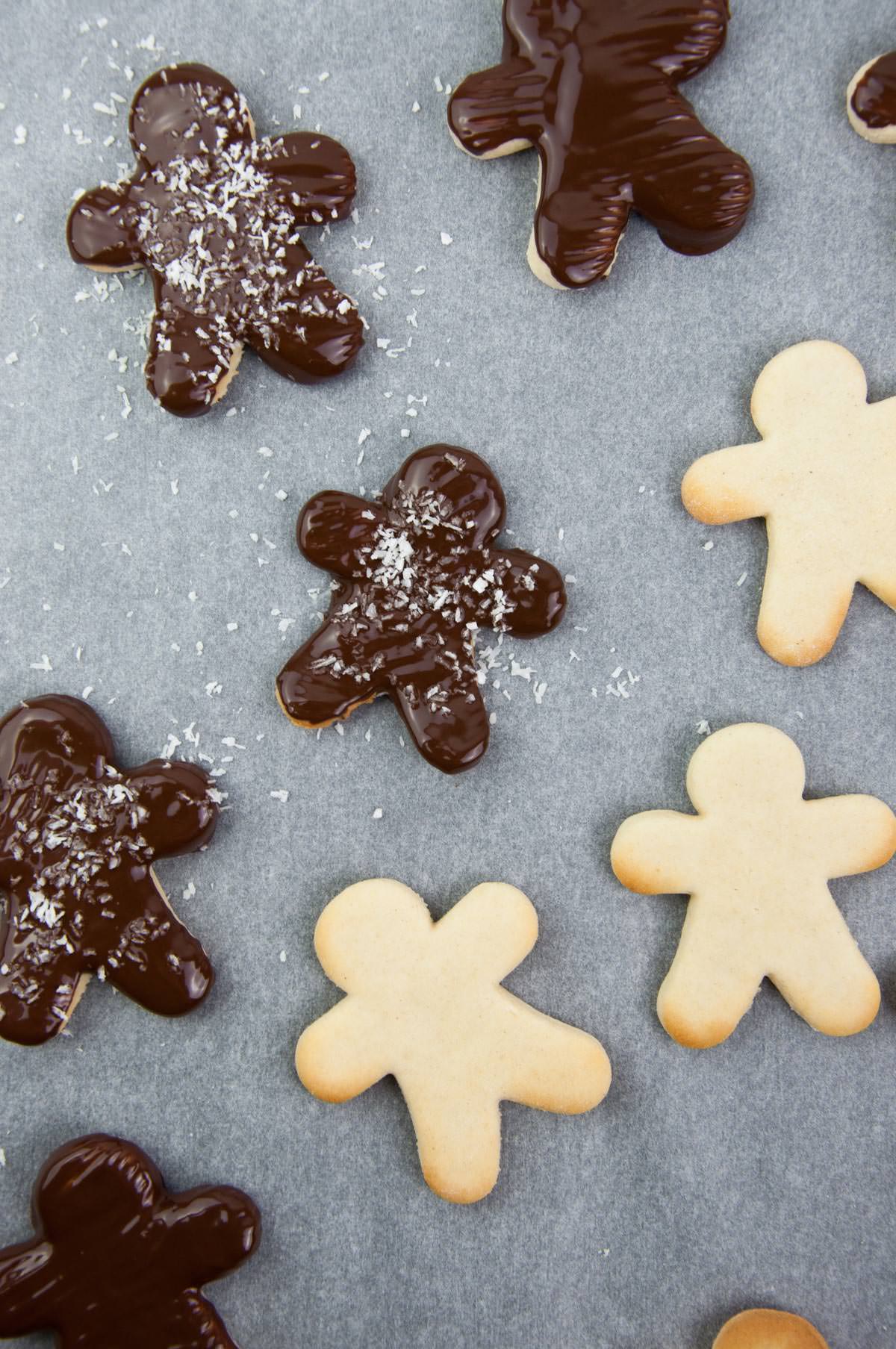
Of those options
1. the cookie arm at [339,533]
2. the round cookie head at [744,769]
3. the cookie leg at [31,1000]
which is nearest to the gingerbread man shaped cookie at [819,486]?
the round cookie head at [744,769]

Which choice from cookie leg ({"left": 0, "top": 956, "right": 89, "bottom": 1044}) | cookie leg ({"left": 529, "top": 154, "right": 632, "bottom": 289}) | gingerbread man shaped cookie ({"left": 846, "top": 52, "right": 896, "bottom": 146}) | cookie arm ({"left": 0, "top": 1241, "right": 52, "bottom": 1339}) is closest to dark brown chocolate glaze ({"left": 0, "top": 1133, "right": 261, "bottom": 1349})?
cookie arm ({"left": 0, "top": 1241, "right": 52, "bottom": 1339})

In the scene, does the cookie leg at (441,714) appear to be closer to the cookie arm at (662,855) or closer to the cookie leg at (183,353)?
the cookie arm at (662,855)

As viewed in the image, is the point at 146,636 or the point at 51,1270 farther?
the point at 146,636

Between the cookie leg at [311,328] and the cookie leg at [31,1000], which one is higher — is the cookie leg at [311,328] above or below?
above

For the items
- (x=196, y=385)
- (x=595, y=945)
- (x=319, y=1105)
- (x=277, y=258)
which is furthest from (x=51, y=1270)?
(x=277, y=258)

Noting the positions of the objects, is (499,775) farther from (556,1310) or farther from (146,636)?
(556,1310)
